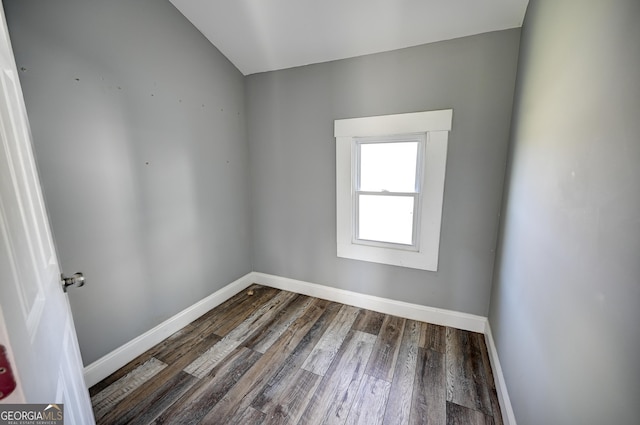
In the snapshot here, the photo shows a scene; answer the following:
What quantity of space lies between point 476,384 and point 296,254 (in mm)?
1754

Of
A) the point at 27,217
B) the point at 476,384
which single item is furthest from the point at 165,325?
the point at 476,384

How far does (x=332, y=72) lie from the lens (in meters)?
2.18

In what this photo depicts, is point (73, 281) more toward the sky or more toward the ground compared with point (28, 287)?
A: more toward the ground

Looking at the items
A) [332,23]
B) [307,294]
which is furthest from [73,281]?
[332,23]

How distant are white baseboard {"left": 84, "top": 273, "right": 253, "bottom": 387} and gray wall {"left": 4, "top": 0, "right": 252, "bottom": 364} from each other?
0.18 feet

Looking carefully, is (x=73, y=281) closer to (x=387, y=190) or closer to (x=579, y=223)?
(x=579, y=223)

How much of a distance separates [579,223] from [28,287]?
156 centimetres

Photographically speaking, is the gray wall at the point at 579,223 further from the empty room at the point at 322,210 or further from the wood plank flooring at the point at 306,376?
the wood plank flooring at the point at 306,376

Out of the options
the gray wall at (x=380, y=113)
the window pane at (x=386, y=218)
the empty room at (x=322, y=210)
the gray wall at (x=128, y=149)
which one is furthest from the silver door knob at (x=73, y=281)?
the window pane at (x=386, y=218)

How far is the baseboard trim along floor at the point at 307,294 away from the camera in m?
1.59

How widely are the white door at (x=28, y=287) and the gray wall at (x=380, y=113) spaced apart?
5.92ft

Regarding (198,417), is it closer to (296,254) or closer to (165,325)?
(165,325)

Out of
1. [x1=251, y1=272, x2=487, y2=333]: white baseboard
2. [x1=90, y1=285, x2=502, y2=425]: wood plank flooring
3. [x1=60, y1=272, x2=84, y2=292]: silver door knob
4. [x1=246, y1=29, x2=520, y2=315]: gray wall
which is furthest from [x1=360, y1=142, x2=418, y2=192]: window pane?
[x1=60, y1=272, x2=84, y2=292]: silver door knob

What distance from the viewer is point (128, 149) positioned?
1.70m
